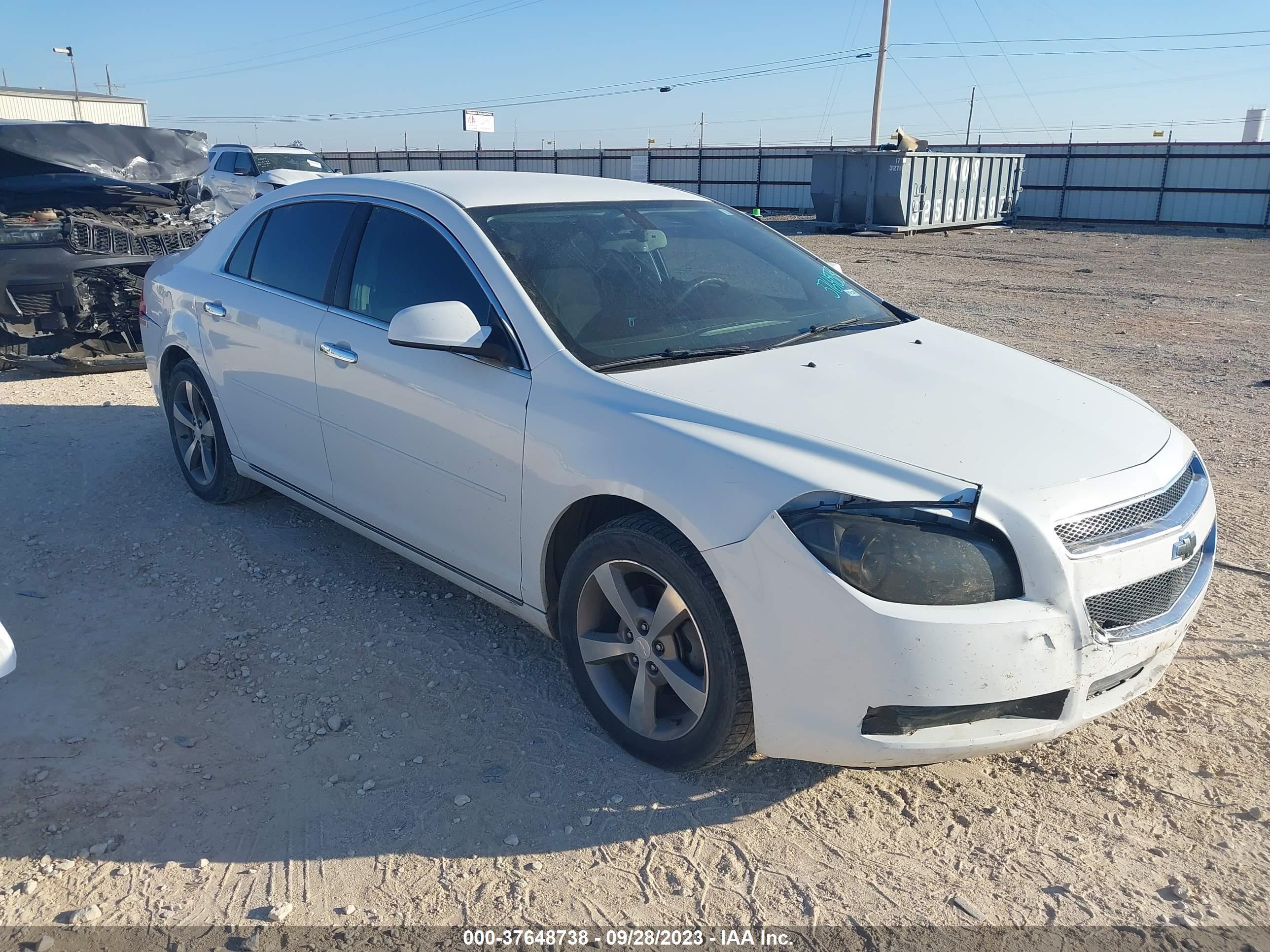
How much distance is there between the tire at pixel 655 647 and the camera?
8.89 ft

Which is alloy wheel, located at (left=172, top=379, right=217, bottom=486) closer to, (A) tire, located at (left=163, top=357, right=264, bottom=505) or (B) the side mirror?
(A) tire, located at (left=163, top=357, right=264, bottom=505)

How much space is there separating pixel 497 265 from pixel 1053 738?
2276 millimetres

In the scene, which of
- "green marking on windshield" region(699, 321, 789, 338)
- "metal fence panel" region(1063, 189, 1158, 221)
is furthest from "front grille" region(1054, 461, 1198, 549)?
"metal fence panel" region(1063, 189, 1158, 221)

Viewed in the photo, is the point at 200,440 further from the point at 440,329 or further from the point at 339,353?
the point at 440,329

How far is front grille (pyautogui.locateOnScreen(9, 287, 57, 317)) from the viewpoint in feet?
25.6

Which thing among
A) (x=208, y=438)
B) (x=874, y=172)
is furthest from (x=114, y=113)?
(x=208, y=438)

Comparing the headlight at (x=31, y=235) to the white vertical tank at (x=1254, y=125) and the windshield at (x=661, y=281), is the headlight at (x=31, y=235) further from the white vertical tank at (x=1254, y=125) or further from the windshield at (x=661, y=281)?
the white vertical tank at (x=1254, y=125)

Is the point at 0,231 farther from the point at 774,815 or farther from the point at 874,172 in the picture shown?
the point at 874,172

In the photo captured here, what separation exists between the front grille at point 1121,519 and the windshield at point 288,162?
2032cm

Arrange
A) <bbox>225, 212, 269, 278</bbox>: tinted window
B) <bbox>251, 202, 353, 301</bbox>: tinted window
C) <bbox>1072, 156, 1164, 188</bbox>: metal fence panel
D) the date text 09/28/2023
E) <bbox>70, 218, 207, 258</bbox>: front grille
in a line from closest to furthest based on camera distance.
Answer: the date text 09/28/2023 < <bbox>251, 202, 353, 301</bbox>: tinted window < <bbox>225, 212, 269, 278</bbox>: tinted window < <bbox>70, 218, 207, 258</bbox>: front grille < <bbox>1072, 156, 1164, 188</bbox>: metal fence panel

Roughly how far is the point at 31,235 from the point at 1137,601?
8.42 m

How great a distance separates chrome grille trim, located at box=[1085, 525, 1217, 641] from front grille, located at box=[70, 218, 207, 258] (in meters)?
7.62

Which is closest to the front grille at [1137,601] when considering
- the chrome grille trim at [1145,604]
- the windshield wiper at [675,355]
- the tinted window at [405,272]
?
the chrome grille trim at [1145,604]

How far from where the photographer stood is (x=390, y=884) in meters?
2.59
